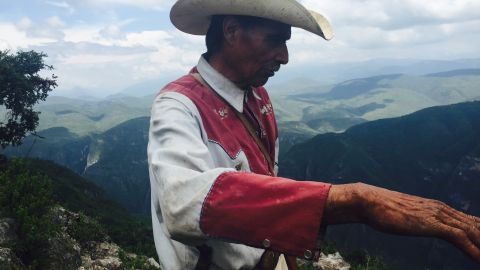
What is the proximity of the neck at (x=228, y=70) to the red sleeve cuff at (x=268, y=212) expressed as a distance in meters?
1.58

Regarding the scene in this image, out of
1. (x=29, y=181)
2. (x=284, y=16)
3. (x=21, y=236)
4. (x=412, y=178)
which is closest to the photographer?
(x=284, y=16)

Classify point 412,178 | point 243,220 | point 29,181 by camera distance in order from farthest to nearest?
point 412,178, point 29,181, point 243,220

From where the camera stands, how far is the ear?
2947 mm

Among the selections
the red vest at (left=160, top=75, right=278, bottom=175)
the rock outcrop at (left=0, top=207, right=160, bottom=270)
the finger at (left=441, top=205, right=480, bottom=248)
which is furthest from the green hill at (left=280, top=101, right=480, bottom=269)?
the finger at (left=441, top=205, right=480, bottom=248)

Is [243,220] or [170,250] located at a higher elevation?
[243,220]

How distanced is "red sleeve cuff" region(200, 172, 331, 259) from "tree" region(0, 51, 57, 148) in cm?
4087

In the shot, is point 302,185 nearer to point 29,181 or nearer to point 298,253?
point 298,253

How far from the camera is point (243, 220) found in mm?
1615

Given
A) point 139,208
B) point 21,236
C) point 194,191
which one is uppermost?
point 194,191

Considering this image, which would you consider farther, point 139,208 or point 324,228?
point 139,208

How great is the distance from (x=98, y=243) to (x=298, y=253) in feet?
57.4

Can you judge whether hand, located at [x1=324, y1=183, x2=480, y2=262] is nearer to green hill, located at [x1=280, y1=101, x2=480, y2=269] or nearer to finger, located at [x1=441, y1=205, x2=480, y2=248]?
finger, located at [x1=441, y1=205, x2=480, y2=248]

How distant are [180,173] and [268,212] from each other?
40cm

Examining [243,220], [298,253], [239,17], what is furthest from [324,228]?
[239,17]
